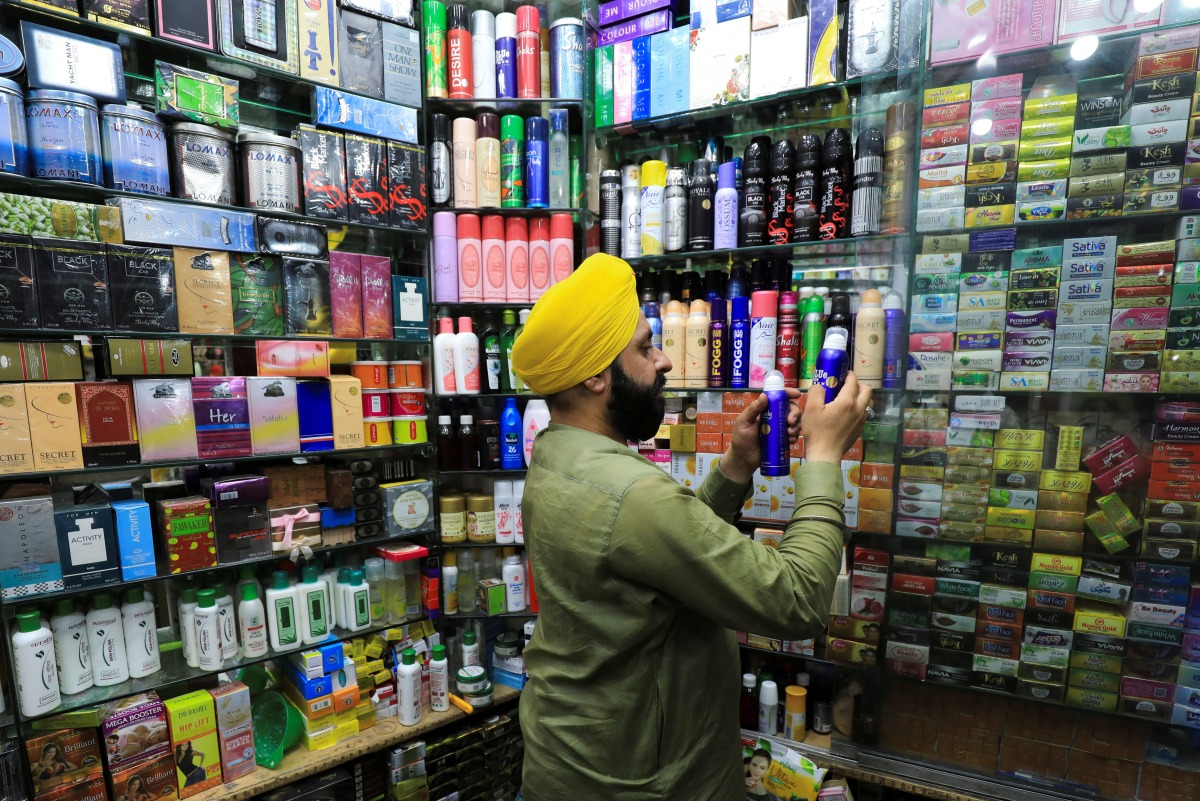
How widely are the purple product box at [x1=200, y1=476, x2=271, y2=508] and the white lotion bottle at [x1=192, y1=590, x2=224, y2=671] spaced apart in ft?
1.04

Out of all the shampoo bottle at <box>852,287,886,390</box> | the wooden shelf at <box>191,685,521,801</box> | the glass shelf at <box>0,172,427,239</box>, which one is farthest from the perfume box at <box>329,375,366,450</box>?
the shampoo bottle at <box>852,287,886,390</box>

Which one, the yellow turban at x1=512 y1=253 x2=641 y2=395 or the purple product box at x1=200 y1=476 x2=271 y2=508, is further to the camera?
the purple product box at x1=200 y1=476 x2=271 y2=508

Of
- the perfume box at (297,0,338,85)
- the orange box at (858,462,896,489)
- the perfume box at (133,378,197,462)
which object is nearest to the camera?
the perfume box at (133,378,197,462)

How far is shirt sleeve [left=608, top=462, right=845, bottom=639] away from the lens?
1.01 metres

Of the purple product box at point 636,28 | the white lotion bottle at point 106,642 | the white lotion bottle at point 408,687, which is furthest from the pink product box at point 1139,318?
the white lotion bottle at point 106,642

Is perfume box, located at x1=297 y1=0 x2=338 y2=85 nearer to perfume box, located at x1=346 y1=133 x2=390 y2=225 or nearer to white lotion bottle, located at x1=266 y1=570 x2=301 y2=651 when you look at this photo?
perfume box, located at x1=346 y1=133 x2=390 y2=225

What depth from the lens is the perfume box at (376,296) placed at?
229cm

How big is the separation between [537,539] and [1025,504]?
151 cm

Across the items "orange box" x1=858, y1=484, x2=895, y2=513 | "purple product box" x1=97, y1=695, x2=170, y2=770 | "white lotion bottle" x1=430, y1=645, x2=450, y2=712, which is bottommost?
"white lotion bottle" x1=430, y1=645, x2=450, y2=712

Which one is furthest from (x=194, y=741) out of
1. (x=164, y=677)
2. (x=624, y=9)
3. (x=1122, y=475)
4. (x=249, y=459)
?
(x=624, y=9)

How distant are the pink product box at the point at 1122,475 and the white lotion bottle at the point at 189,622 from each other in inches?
113

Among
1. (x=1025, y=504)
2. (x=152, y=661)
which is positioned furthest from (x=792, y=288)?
(x=152, y=661)

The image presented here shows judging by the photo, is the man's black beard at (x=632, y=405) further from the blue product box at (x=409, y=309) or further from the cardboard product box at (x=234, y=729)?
the cardboard product box at (x=234, y=729)

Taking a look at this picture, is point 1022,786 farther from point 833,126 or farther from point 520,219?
point 520,219
